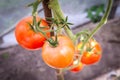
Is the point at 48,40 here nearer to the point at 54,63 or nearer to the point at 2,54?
the point at 54,63

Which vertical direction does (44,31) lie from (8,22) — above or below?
below

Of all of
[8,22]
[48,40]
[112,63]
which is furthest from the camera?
[112,63]

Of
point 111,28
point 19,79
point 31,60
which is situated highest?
point 111,28

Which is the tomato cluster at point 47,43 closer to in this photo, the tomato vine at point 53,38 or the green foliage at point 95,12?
the tomato vine at point 53,38

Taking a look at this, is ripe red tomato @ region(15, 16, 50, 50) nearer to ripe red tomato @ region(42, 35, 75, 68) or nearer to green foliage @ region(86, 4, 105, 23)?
ripe red tomato @ region(42, 35, 75, 68)

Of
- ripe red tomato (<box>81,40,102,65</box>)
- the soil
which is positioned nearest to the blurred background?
the soil

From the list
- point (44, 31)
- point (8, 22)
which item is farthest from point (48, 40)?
point (8, 22)

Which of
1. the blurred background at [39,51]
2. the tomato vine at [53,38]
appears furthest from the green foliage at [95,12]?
the tomato vine at [53,38]
